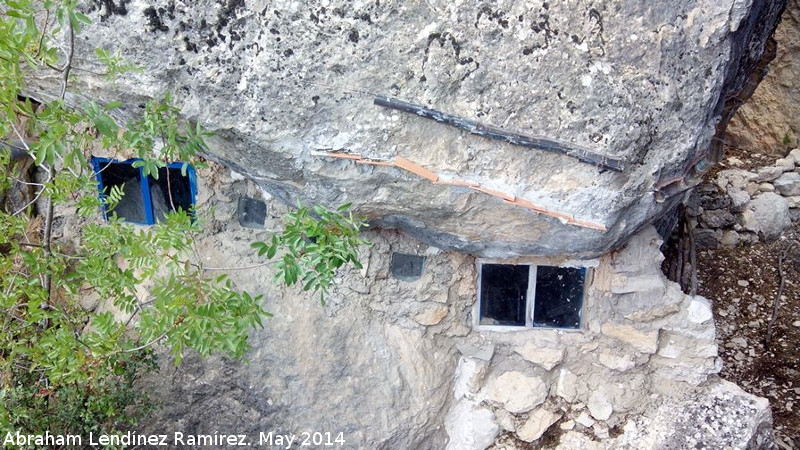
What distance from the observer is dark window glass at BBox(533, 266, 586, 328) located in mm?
4613

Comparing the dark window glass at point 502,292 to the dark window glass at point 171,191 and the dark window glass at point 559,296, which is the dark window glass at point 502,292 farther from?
the dark window glass at point 171,191

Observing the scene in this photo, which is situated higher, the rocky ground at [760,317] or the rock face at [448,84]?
the rock face at [448,84]

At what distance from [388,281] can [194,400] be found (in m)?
1.46

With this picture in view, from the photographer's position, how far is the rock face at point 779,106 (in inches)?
291

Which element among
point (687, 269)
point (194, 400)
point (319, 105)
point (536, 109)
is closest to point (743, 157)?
point (687, 269)

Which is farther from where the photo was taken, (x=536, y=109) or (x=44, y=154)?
(x=536, y=109)

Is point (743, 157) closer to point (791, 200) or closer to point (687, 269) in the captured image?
point (791, 200)

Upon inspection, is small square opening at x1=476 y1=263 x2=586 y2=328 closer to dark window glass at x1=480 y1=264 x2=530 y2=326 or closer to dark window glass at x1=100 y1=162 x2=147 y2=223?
dark window glass at x1=480 y1=264 x2=530 y2=326

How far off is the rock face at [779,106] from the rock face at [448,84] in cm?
427

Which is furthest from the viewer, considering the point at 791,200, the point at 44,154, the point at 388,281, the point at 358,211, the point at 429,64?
the point at 791,200

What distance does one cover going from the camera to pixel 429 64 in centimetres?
361

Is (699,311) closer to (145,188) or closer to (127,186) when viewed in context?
(145,188)

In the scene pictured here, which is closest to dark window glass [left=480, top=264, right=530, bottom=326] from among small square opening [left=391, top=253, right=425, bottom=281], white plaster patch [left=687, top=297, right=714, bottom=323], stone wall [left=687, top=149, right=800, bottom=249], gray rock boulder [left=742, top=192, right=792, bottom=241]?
small square opening [left=391, top=253, right=425, bottom=281]

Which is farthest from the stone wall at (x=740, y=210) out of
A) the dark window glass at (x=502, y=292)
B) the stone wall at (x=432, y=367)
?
the dark window glass at (x=502, y=292)
